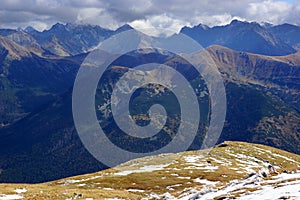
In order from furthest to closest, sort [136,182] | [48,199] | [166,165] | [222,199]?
[166,165]
[136,182]
[48,199]
[222,199]

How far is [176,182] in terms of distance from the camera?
393 feet

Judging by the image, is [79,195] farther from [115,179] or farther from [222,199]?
[115,179]

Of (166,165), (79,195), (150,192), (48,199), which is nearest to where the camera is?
(48,199)

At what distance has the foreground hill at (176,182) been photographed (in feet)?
230

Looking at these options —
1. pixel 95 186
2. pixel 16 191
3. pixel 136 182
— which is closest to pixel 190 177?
pixel 136 182

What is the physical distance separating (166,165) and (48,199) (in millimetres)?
100445

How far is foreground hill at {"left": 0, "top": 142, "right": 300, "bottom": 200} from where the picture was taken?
2756 inches

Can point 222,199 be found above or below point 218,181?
above

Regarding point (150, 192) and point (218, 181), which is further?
point (218, 181)

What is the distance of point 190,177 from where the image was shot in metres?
132

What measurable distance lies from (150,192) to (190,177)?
32.0 metres

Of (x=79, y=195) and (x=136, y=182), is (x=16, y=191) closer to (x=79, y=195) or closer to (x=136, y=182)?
(x=79, y=195)

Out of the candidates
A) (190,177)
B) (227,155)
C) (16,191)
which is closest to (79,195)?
(16,191)

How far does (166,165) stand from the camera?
531ft
